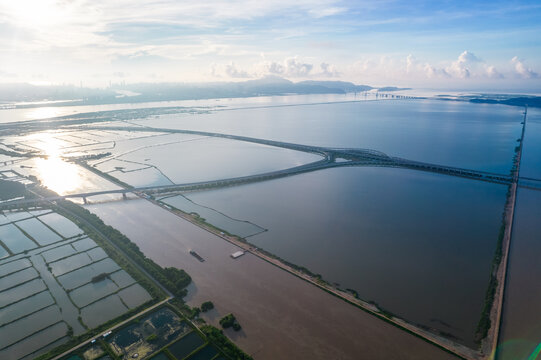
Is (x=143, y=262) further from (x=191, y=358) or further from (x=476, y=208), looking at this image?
(x=476, y=208)

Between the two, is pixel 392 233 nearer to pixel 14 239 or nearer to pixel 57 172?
pixel 14 239

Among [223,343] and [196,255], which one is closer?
[223,343]

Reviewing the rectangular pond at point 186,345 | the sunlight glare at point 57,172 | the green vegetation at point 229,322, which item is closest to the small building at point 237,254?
the green vegetation at point 229,322

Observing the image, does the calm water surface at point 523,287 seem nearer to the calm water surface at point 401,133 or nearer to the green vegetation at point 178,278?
the green vegetation at point 178,278

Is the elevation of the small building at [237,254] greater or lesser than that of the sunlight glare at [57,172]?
lesser

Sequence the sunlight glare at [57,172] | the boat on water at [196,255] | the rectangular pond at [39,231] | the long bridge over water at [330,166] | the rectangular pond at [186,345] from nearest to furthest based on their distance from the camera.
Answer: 1. the rectangular pond at [186,345]
2. the boat on water at [196,255]
3. the rectangular pond at [39,231]
4. the long bridge over water at [330,166]
5. the sunlight glare at [57,172]

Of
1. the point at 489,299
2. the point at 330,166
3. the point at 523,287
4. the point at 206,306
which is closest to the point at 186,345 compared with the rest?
the point at 206,306

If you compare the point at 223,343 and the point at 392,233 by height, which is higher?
the point at 392,233
